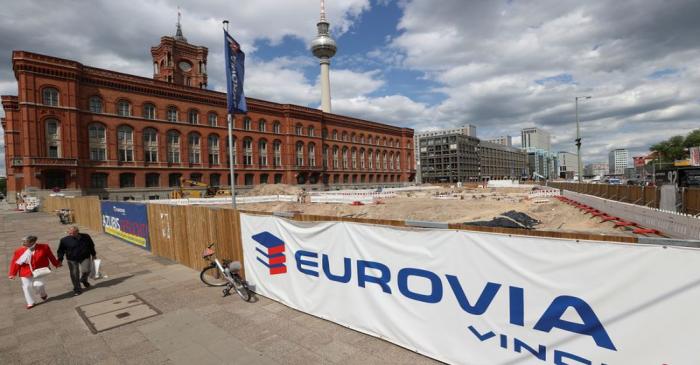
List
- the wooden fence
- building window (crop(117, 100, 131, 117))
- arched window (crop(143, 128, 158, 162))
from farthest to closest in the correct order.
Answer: arched window (crop(143, 128, 158, 162))
building window (crop(117, 100, 131, 117))
the wooden fence

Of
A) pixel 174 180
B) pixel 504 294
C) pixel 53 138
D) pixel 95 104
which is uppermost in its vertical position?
pixel 95 104

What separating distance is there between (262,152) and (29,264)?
5828 centimetres

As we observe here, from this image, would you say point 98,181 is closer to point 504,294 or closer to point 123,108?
point 123,108

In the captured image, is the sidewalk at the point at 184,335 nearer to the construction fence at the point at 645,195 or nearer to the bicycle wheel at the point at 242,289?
the bicycle wheel at the point at 242,289

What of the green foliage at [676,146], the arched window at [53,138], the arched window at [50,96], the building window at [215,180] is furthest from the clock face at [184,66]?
the green foliage at [676,146]

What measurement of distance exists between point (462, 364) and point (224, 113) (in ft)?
198

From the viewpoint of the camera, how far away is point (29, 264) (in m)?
7.65

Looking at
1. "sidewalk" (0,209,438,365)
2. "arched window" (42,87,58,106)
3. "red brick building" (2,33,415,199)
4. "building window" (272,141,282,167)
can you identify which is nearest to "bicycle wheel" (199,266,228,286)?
"sidewalk" (0,209,438,365)

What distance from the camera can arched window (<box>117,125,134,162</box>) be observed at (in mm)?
47156

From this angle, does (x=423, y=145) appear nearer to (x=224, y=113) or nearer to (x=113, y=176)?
(x=224, y=113)

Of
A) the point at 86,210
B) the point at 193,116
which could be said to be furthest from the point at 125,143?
the point at 86,210

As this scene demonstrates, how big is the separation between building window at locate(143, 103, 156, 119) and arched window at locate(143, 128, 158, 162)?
1934 millimetres

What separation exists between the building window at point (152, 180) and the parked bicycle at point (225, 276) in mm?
47557

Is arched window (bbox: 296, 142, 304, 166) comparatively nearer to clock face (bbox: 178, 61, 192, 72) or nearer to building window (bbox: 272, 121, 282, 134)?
building window (bbox: 272, 121, 282, 134)
